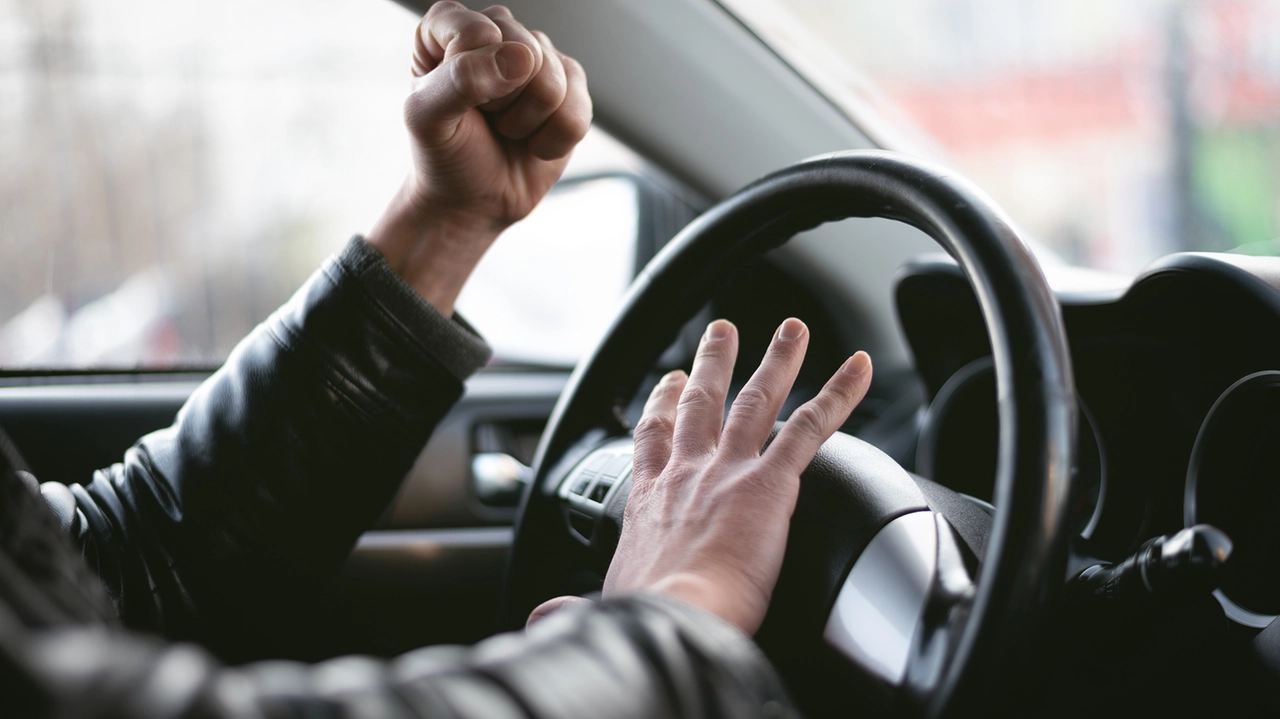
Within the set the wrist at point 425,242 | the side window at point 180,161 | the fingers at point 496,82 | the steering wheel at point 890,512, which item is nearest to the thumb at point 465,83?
the fingers at point 496,82

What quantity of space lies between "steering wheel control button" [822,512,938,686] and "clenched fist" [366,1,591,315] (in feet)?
1.52

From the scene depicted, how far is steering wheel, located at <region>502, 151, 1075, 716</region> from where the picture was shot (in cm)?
52

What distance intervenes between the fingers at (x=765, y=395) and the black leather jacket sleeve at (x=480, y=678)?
0.19 metres

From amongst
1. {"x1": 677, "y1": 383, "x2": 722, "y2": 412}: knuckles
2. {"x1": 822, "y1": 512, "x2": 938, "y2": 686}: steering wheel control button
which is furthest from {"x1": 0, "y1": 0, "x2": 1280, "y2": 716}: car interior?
{"x1": 677, "y1": 383, "x2": 722, "y2": 412}: knuckles

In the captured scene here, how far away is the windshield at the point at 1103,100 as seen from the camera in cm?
320

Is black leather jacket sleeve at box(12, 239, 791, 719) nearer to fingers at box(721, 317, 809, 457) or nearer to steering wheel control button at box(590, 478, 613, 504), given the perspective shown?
steering wheel control button at box(590, 478, 613, 504)

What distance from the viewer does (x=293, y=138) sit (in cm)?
142

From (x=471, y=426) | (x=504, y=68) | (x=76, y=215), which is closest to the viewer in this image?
(x=504, y=68)

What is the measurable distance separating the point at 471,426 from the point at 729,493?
885 mm

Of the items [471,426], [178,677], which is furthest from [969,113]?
[178,677]

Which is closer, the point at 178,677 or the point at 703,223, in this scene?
the point at 178,677

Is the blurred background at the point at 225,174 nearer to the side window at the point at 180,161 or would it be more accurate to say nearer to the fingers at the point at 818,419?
the side window at the point at 180,161

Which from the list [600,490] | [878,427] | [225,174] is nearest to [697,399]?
[600,490]

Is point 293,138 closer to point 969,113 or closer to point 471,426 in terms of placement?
point 471,426
